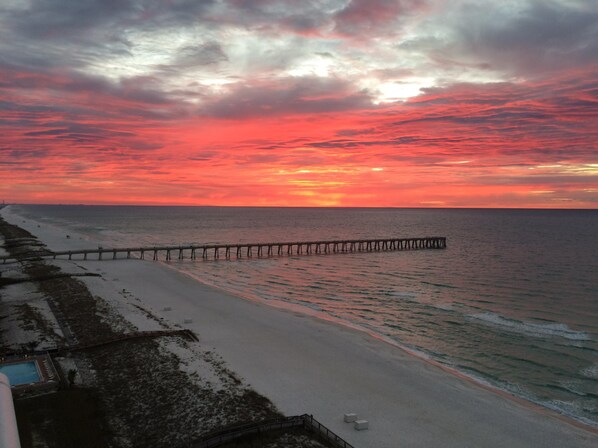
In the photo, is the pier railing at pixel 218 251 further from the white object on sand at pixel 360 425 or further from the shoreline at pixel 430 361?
the white object on sand at pixel 360 425

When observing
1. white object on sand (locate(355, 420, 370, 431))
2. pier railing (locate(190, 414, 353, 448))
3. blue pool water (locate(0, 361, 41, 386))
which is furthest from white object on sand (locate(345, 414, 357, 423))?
blue pool water (locate(0, 361, 41, 386))

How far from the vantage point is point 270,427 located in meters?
18.2

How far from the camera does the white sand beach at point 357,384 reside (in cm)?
1883

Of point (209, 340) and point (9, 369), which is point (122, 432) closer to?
point (9, 369)

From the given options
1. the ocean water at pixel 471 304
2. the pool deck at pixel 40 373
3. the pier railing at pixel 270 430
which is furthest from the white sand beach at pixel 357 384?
the pool deck at pixel 40 373

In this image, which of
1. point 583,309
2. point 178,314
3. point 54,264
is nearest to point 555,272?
point 583,309

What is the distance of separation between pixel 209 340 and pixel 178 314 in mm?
8127

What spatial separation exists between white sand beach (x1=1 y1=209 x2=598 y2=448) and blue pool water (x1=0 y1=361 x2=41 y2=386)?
377 inches

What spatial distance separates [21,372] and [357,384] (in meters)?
17.9

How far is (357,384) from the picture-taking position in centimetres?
2369

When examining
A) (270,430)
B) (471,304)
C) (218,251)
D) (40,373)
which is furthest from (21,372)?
(218,251)

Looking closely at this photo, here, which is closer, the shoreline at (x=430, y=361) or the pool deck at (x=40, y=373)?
the pool deck at (x=40, y=373)

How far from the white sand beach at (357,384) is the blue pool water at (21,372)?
958 centimetres

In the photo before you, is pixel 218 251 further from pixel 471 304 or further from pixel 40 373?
pixel 40 373
